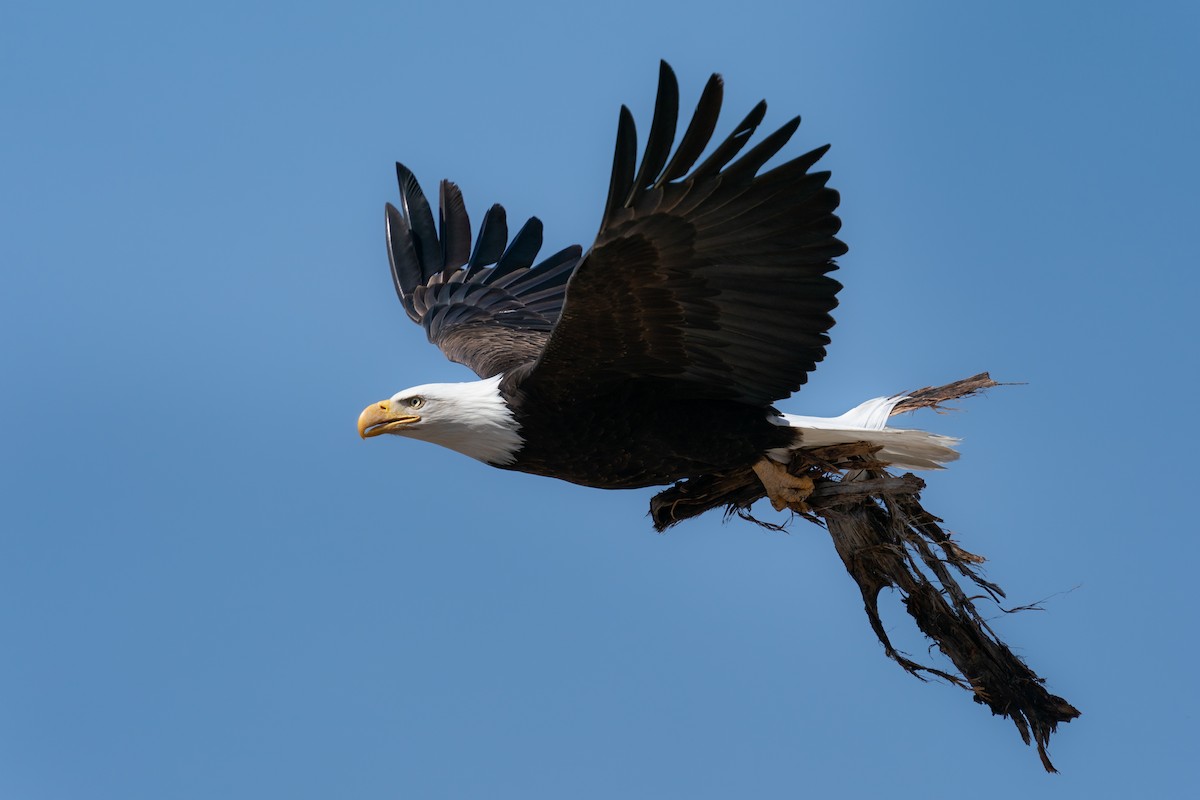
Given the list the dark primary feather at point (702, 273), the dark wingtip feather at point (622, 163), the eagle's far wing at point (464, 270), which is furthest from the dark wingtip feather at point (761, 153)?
the eagle's far wing at point (464, 270)

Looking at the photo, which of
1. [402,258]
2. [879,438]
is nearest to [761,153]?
[879,438]

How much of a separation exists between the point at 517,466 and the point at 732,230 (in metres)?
1.43

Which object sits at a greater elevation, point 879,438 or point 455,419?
point 455,419

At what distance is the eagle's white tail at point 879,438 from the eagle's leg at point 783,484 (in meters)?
0.05

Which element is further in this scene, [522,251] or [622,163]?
[522,251]

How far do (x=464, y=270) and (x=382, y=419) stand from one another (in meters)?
2.08

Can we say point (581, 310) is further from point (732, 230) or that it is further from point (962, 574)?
point (962, 574)

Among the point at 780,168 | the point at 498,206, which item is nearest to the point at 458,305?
the point at 498,206

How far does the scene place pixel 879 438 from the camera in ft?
19.1

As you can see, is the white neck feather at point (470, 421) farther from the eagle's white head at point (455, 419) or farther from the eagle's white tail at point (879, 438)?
the eagle's white tail at point (879, 438)

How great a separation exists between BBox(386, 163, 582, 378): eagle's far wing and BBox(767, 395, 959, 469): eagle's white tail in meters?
1.87

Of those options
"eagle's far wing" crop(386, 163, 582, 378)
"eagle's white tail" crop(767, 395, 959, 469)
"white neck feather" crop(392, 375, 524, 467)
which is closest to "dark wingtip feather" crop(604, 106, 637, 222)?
"white neck feather" crop(392, 375, 524, 467)

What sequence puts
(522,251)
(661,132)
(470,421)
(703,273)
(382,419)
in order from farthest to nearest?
(522,251), (382,419), (470,421), (703,273), (661,132)

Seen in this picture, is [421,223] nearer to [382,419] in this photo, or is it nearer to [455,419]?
[382,419]
